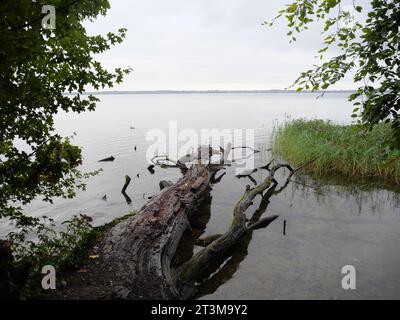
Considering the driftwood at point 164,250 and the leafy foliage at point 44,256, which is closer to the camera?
the leafy foliage at point 44,256

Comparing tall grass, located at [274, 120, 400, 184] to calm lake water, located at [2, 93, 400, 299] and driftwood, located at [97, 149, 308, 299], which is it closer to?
calm lake water, located at [2, 93, 400, 299]

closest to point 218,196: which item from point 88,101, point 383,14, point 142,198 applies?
point 142,198

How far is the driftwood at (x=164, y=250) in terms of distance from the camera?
5617 millimetres

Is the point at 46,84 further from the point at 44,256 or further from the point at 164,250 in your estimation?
the point at 164,250

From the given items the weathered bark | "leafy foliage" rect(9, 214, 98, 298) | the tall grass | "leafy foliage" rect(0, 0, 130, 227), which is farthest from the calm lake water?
"leafy foliage" rect(0, 0, 130, 227)

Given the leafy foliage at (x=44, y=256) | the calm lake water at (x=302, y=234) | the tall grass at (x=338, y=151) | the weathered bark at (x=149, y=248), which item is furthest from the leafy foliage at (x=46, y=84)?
the tall grass at (x=338, y=151)

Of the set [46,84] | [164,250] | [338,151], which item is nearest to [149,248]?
[164,250]

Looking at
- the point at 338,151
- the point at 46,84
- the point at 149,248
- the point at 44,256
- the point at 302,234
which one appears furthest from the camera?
the point at 338,151

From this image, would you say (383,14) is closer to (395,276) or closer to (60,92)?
(60,92)

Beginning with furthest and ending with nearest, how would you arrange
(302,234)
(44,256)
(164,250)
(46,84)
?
(302,234)
(164,250)
(44,256)
(46,84)

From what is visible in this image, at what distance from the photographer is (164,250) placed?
6.84 meters

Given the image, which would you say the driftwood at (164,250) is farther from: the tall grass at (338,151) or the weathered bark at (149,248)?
the tall grass at (338,151)

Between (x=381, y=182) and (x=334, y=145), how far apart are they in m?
2.96

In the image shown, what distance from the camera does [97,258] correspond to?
6289 millimetres
